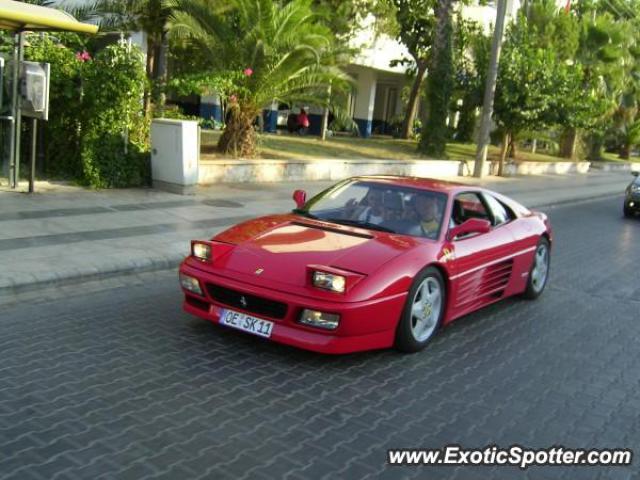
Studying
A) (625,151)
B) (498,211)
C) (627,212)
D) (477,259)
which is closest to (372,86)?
(627,212)

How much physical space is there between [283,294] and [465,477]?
6.02 feet

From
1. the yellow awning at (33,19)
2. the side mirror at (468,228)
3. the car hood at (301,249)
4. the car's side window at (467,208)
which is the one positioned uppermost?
the yellow awning at (33,19)

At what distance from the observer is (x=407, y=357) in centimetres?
554

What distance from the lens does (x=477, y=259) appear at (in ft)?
20.7

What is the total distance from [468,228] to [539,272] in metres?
2.08

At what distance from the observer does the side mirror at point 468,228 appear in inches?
240

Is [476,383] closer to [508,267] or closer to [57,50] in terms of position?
[508,267]

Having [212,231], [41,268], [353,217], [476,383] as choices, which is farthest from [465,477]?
[212,231]

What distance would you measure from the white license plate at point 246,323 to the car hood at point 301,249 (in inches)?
12.2

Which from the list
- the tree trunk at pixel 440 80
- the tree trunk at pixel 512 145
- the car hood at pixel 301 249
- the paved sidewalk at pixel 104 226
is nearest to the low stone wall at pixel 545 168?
the tree trunk at pixel 512 145

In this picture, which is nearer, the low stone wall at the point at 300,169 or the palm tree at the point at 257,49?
the low stone wall at the point at 300,169

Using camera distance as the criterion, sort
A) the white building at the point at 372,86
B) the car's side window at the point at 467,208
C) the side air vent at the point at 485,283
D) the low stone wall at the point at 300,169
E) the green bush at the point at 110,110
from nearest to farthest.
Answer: the side air vent at the point at 485,283 < the car's side window at the point at 467,208 < the green bush at the point at 110,110 < the low stone wall at the point at 300,169 < the white building at the point at 372,86

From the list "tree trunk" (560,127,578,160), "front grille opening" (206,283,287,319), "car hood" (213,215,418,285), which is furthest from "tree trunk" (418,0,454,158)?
"front grille opening" (206,283,287,319)

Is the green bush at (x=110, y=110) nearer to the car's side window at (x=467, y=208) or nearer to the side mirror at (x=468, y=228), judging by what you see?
the car's side window at (x=467, y=208)
